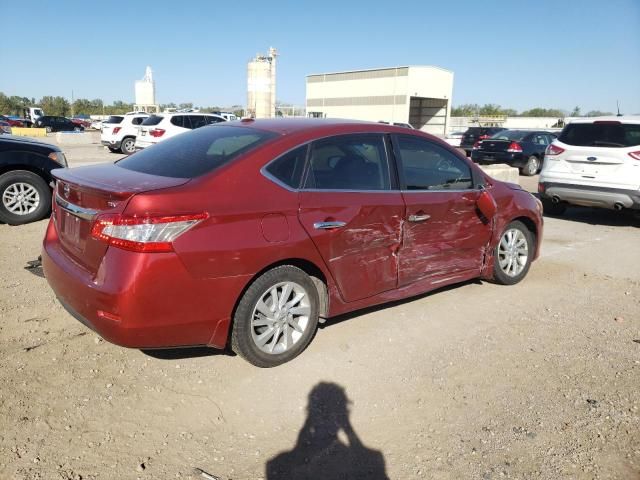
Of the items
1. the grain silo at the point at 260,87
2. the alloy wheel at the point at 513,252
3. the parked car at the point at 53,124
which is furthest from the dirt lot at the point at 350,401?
the grain silo at the point at 260,87

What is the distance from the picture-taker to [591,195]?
827cm

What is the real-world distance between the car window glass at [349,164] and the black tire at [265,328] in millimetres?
636

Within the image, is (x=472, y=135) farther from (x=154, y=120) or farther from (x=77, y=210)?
(x=77, y=210)

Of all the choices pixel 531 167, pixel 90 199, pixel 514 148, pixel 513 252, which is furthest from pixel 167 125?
pixel 90 199

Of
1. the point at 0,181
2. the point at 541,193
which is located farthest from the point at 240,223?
the point at 541,193

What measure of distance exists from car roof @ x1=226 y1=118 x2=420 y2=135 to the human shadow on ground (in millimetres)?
1915

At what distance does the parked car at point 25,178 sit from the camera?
726cm

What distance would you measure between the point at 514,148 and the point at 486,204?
42.8 feet

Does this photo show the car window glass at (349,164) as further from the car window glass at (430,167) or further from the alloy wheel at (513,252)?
the alloy wheel at (513,252)

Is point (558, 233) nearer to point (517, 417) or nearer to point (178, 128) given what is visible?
point (517, 417)

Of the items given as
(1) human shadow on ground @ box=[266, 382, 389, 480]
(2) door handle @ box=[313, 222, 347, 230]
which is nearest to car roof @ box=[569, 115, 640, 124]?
(2) door handle @ box=[313, 222, 347, 230]

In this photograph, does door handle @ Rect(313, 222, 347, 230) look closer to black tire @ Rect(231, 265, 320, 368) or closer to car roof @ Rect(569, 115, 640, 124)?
black tire @ Rect(231, 265, 320, 368)

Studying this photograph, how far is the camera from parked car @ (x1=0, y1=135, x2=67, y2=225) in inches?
286

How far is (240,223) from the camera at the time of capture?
10.3ft
